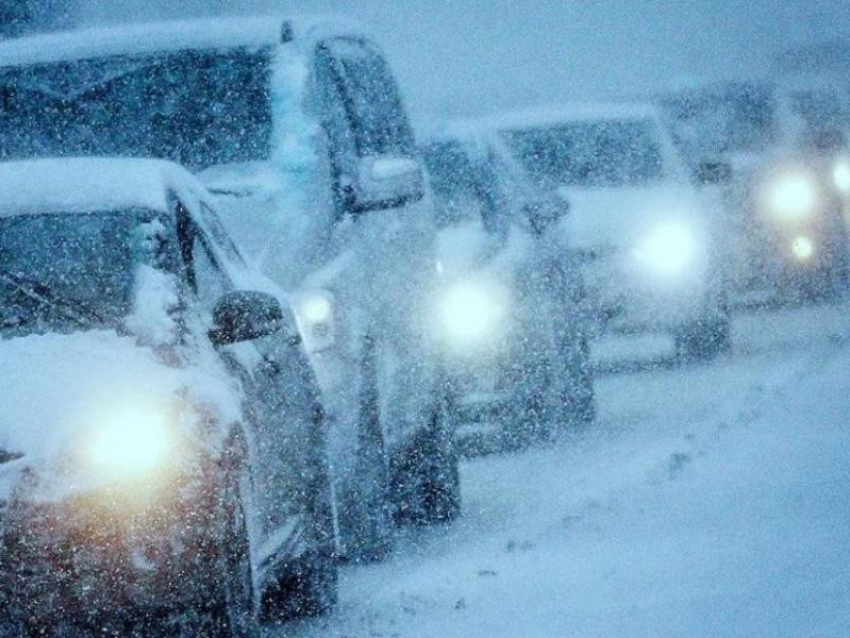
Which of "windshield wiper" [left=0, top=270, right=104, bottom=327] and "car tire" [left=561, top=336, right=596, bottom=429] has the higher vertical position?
"windshield wiper" [left=0, top=270, right=104, bottom=327]

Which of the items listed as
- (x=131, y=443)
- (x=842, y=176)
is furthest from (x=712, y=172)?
(x=131, y=443)

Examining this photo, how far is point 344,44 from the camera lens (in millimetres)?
9305

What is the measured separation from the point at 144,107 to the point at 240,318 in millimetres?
2668

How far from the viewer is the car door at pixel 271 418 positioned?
6156 millimetres

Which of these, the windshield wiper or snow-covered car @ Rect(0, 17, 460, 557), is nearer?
the windshield wiper

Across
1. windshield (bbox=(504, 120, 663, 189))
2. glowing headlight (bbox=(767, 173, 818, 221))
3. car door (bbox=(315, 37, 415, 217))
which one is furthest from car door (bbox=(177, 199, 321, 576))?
glowing headlight (bbox=(767, 173, 818, 221))

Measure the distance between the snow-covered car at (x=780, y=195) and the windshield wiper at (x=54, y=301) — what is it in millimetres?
8475

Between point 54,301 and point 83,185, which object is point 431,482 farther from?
point 54,301

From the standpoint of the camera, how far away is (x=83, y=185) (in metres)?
6.55

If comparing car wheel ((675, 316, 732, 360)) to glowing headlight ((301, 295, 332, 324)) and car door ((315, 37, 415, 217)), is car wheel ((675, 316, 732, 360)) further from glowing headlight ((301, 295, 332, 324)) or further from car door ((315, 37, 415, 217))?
glowing headlight ((301, 295, 332, 324))

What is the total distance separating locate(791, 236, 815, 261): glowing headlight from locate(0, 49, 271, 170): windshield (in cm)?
766

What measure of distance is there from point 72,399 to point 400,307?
355 centimetres

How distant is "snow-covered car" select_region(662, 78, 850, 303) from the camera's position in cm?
1516

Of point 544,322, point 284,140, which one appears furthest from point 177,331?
point 544,322
